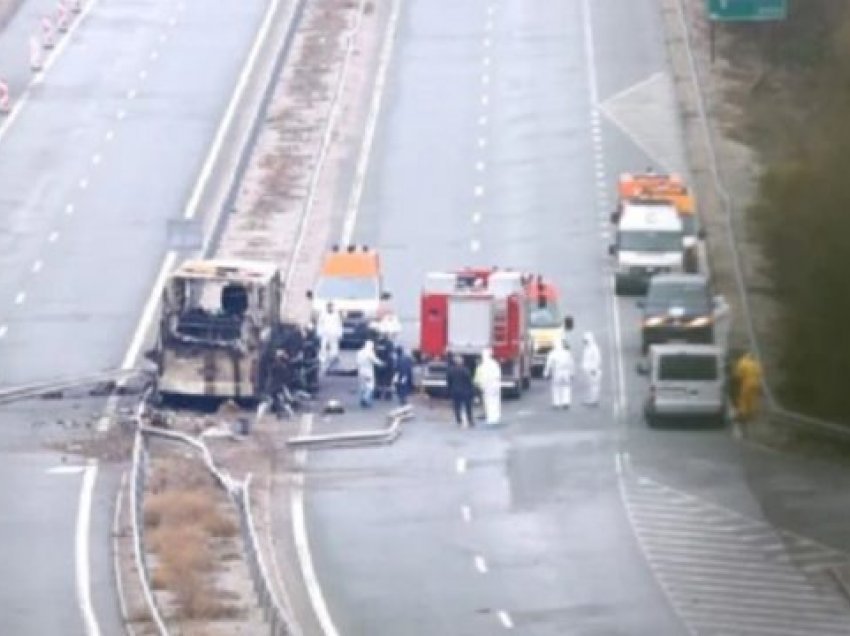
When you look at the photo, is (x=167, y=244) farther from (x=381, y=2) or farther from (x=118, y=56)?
(x=381, y=2)

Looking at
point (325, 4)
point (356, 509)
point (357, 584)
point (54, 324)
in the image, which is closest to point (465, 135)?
point (325, 4)

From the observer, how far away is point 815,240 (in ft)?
183

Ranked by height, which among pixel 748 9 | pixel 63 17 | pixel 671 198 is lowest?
pixel 671 198

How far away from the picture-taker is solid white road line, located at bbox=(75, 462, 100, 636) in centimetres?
4541

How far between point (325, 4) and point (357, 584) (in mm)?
56896

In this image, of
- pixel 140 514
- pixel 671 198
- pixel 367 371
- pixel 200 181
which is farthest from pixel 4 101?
pixel 140 514

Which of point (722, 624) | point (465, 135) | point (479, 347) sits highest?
point (465, 135)

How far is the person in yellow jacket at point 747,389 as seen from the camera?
61.2 metres

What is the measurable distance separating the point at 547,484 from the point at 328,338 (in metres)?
10.2

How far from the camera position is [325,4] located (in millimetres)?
104688

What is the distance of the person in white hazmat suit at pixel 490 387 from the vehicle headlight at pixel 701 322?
6.81m

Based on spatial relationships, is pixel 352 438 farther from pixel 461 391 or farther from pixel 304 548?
pixel 304 548

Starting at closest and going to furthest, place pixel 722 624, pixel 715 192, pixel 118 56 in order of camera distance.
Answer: pixel 722 624 < pixel 715 192 < pixel 118 56

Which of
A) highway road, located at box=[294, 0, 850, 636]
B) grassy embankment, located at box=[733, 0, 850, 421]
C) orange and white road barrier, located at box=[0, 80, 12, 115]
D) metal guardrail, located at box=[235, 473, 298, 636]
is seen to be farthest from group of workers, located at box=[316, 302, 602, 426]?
orange and white road barrier, located at box=[0, 80, 12, 115]
